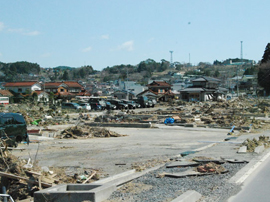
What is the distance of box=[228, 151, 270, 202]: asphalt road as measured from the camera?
7.59 meters

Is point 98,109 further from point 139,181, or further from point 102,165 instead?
point 139,181

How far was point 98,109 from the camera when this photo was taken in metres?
52.2

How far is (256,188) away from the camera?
8.42 m

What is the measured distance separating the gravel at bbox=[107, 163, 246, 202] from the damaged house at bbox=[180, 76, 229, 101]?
70.0 meters

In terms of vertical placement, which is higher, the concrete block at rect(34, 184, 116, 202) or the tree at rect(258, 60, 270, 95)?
the tree at rect(258, 60, 270, 95)

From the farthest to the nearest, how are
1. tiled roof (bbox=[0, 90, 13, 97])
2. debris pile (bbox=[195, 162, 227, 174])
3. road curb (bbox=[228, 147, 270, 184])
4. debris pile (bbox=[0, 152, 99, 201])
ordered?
tiled roof (bbox=[0, 90, 13, 97]), debris pile (bbox=[195, 162, 227, 174]), road curb (bbox=[228, 147, 270, 184]), debris pile (bbox=[0, 152, 99, 201])

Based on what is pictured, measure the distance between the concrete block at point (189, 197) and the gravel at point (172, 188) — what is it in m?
0.13

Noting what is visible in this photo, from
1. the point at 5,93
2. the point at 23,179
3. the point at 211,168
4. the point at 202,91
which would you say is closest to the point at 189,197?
the point at 211,168

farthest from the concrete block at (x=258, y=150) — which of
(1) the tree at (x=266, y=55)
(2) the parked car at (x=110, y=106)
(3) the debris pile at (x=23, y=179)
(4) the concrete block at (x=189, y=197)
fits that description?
(1) the tree at (x=266, y=55)

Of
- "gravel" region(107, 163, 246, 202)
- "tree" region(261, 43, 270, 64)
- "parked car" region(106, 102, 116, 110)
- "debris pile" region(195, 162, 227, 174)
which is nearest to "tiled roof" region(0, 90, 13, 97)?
"parked car" region(106, 102, 116, 110)

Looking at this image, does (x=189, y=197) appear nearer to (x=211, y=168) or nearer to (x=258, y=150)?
(x=211, y=168)

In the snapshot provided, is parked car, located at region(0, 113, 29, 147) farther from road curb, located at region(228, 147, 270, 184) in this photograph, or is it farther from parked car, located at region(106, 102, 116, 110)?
parked car, located at region(106, 102, 116, 110)

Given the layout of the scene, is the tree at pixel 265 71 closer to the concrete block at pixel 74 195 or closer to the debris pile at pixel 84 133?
the debris pile at pixel 84 133

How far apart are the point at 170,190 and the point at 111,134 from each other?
15.4m
